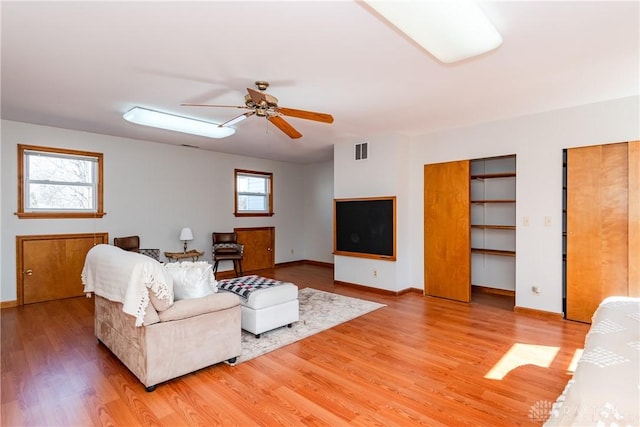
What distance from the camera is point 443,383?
2.47 m

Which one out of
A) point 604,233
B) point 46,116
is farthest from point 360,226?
point 46,116

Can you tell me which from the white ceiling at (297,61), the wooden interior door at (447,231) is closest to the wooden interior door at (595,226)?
the white ceiling at (297,61)

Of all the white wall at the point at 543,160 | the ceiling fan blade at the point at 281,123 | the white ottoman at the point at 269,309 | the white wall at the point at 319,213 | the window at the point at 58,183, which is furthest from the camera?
the white wall at the point at 319,213

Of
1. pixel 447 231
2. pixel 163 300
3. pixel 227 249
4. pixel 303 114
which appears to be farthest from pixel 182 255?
pixel 447 231

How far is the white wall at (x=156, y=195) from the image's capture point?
4.44 meters

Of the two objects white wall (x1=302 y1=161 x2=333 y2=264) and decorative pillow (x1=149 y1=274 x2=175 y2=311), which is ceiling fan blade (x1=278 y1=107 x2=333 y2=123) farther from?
white wall (x1=302 y1=161 x2=333 y2=264)

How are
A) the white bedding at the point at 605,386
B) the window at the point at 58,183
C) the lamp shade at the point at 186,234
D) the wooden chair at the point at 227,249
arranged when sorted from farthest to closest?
the wooden chair at the point at 227,249, the lamp shade at the point at 186,234, the window at the point at 58,183, the white bedding at the point at 605,386

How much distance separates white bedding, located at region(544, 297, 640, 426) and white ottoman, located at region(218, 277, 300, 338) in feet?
8.38

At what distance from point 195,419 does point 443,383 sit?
5.75 feet

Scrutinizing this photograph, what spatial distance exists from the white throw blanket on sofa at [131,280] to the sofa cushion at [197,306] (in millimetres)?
124

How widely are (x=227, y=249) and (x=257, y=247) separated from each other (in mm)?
1203

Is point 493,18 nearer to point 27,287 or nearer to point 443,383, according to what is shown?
point 443,383

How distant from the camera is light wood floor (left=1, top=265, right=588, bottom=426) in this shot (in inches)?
81.8

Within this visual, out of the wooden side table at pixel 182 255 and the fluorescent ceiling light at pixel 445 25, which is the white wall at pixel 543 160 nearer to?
the fluorescent ceiling light at pixel 445 25
